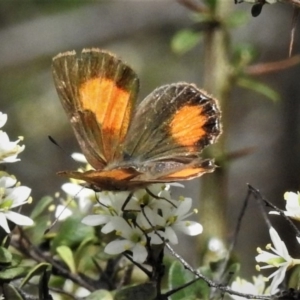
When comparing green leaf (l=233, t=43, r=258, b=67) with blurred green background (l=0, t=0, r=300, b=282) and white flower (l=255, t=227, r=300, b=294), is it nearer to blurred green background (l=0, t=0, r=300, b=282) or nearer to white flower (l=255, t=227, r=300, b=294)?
white flower (l=255, t=227, r=300, b=294)

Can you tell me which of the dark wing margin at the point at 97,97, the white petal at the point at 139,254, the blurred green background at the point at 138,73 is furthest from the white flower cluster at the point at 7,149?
the blurred green background at the point at 138,73

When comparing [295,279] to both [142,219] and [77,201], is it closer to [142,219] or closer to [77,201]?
[142,219]

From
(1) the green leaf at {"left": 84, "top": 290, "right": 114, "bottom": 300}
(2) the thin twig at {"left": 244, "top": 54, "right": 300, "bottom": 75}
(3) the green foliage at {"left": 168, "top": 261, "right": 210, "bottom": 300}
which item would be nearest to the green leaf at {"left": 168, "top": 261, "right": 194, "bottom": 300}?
(3) the green foliage at {"left": 168, "top": 261, "right": 210, "bottom": 300}

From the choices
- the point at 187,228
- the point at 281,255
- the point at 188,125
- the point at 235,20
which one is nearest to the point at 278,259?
the point at 281,255

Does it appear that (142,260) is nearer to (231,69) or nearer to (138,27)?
(231,69)

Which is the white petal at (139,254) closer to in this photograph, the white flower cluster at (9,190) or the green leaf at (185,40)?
the white flower cluster at (9,190)

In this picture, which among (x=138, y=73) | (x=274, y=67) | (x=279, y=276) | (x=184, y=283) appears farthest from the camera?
(x=138, y=73)
